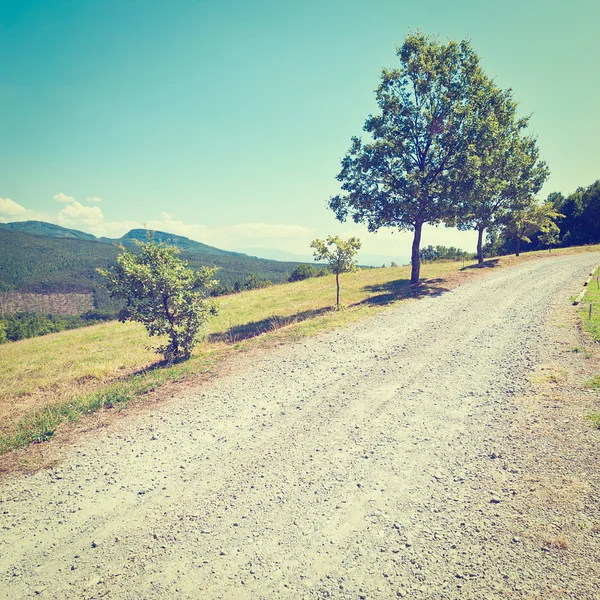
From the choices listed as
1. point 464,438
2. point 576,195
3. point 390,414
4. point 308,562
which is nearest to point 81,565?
point 308,562

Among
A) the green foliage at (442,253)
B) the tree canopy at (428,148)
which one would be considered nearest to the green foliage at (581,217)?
the green foliage at (442,253)

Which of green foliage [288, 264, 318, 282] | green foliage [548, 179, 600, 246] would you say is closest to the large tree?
green foliage [288, 264, 318, 282]

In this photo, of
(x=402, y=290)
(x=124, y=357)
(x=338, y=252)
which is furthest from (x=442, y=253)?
(x=124, y=357)

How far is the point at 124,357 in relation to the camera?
Result: 1994 centimetres

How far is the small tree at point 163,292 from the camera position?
14055 mm

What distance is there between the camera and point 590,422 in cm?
699

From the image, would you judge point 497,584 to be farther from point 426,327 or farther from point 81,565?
point 426,327

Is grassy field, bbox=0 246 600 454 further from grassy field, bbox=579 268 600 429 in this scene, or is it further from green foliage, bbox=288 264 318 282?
green foliage, bbox=288 264 318 282

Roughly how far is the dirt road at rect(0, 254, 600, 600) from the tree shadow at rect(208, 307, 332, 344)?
913 cm

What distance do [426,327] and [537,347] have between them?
4745 mm

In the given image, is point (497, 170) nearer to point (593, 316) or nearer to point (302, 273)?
point (593, 316)

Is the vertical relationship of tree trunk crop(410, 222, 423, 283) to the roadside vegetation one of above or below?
above

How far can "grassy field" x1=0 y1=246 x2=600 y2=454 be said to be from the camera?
32.0 ft

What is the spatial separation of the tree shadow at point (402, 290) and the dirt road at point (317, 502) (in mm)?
13102
